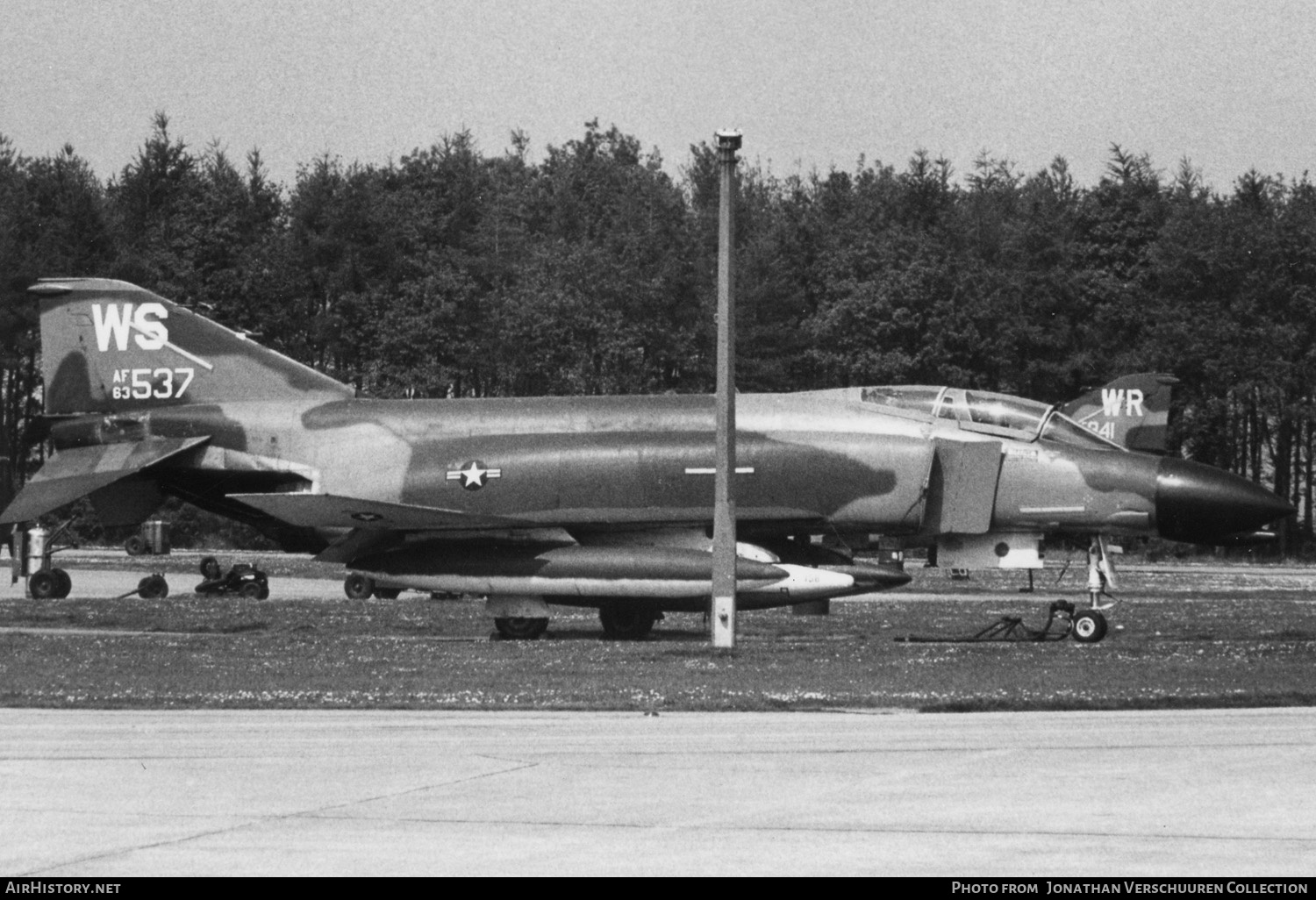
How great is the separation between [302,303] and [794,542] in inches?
2070

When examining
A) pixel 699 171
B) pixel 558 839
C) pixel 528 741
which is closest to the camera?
pixel 558 839

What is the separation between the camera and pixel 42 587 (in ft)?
A: 97.6

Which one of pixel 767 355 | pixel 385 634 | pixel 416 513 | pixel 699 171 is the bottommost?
pixel 385 634

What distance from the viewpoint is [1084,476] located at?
2056 centimetres

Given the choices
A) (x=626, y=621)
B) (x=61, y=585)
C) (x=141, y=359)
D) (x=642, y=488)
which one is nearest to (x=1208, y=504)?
(x=642, y=488)

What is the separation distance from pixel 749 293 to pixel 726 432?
5069cm

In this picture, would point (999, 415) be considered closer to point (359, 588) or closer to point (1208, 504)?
point (1208, 504)

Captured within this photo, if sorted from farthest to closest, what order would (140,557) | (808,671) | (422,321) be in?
(422,321)
(140,557)
(808,671)

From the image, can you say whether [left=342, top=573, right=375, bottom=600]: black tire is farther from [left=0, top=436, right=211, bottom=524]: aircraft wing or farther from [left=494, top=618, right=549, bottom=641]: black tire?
[left=494, top=618, right=549, bottom=641]: black tire

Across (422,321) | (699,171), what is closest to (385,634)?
(422,321)

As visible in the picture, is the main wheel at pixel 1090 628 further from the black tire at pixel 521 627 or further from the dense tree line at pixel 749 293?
the dense tree line at pixel 749 293

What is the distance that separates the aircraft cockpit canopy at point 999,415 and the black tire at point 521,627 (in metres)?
5.22

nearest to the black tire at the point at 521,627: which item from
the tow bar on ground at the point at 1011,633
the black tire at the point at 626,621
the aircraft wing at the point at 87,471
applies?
the black tire at the point at 626,621

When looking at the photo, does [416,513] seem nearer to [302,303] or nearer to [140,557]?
[140,557]
